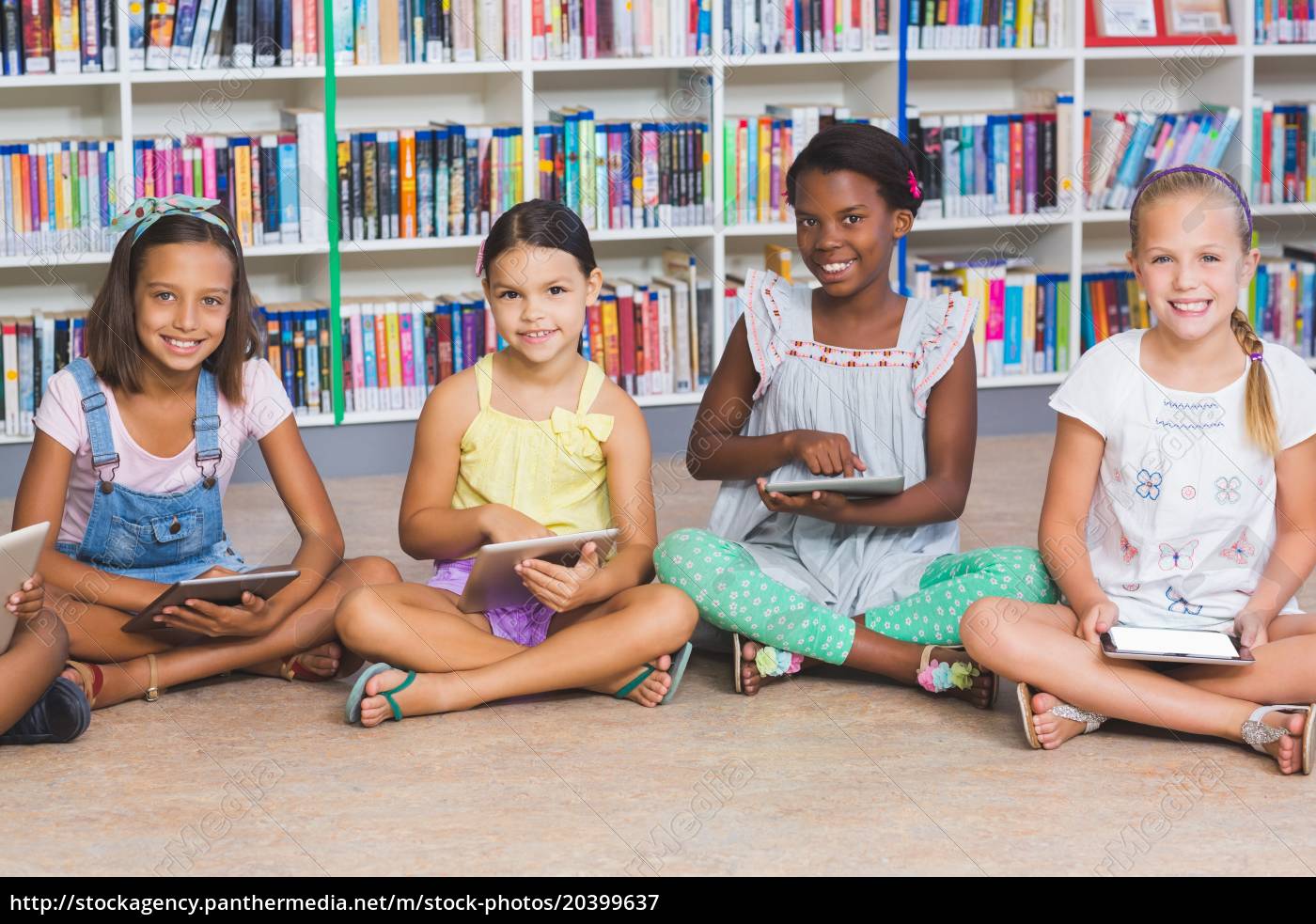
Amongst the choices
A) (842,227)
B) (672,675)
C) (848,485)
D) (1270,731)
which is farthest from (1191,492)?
(672,675)

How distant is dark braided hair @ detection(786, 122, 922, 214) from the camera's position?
218 centimetres

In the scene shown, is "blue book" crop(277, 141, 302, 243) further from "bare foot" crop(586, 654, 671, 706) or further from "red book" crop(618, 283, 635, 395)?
"bare foot" crop(586, 654, 671, 706)

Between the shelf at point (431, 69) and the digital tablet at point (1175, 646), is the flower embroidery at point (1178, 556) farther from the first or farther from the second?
the shelf at point (431, 69)

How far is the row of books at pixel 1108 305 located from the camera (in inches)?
151

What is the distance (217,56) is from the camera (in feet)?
10.8

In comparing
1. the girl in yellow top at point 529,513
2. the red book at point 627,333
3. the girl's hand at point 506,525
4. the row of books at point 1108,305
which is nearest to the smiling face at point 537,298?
the girl in yellow top at point 529,513

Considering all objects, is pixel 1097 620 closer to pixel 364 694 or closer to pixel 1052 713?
pixel 1052 713

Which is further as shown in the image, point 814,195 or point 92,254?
point 92,254

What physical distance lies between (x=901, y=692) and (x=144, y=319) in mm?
1075

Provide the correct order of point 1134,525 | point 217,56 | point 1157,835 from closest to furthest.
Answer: point 1157,835 → point 1134,525 → point 217,56

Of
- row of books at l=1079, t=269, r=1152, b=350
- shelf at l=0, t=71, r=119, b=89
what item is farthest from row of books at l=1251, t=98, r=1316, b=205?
shelf at l=0, t=71, r=119, b=89

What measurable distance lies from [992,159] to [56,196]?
2.02 meters

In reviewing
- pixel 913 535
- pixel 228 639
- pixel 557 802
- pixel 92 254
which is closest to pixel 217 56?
pixel 92 254
